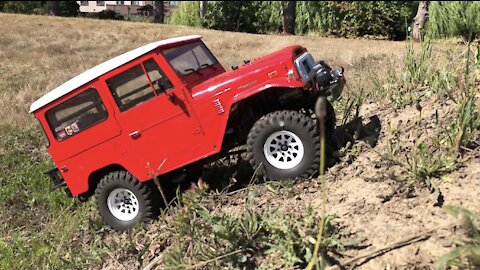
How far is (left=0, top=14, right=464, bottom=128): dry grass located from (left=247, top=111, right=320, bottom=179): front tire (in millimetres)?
4855

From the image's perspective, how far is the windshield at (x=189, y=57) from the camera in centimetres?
598

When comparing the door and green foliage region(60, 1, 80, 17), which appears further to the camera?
green foliage region(60, 1, 80, 17)

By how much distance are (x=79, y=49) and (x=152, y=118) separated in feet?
46.9

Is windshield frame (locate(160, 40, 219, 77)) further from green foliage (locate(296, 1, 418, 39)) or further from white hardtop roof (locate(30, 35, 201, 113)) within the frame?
green foliage (locate(296, 1, 418, 39))

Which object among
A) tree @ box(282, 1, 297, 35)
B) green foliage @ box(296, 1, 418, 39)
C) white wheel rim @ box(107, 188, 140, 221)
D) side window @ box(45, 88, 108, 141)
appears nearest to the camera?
side window @ box(45, 88, 108, 141)

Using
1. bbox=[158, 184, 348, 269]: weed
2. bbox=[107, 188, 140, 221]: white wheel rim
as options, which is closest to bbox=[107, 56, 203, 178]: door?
bbox=[107, 188, 140, 221]: white wheel rim

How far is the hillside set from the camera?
4004 mm

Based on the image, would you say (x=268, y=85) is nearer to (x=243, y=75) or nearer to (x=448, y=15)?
(x=243, y=75)

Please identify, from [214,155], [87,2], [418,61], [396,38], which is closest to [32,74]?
[214,155]

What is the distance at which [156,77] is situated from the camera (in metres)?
5.83

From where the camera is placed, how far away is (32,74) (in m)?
15.4

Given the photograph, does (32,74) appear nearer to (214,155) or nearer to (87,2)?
(214,155)

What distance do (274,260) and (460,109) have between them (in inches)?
82.4

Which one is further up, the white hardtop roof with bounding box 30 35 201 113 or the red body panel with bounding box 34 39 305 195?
the white hardtop roof with bounding box 30 35 201 113
